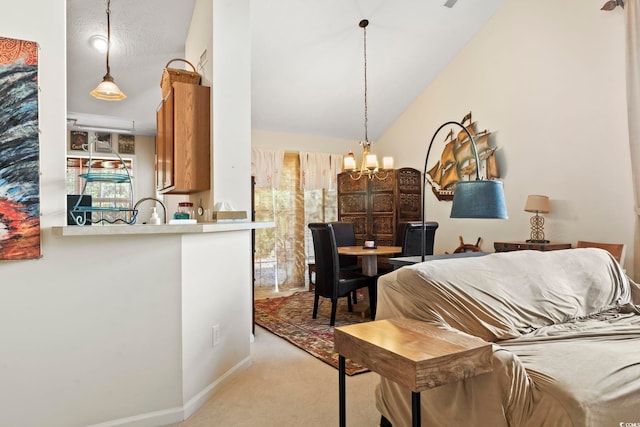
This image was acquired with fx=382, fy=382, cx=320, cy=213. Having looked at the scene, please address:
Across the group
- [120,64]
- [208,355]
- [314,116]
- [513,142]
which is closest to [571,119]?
[513,142]

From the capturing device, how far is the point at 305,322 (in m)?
4.21

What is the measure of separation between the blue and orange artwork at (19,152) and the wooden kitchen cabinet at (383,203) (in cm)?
475

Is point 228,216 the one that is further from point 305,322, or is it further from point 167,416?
point 305,322

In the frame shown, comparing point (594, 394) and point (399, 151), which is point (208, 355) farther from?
point (399, 151)

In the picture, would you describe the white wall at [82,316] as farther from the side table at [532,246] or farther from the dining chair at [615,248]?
the dining chair at [615,248]

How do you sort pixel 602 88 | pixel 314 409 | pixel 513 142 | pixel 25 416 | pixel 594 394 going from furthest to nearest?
1. pixel 513 142
2. pixel 602 88
3. pixel 314 409
4. pixel 25 416
5. pixel 594 394

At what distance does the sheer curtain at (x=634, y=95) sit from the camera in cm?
348

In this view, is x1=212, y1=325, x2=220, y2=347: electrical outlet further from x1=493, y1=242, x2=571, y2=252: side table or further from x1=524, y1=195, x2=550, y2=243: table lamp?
x1=524, y1=195, x2=550, y2=243: table lamp

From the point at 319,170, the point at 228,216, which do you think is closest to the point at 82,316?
the point at 228,216

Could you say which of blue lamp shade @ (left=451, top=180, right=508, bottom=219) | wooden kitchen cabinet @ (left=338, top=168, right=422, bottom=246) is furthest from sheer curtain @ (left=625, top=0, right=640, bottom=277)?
wooden kitchen cabinet @ (left=338, top=168, right=422, bottom=246)

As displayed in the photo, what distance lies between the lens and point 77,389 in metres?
1.98

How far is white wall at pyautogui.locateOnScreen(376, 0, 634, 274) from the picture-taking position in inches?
149

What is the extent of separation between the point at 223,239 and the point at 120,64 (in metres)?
2.99

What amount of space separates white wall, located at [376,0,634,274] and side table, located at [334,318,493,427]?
10.5ft
